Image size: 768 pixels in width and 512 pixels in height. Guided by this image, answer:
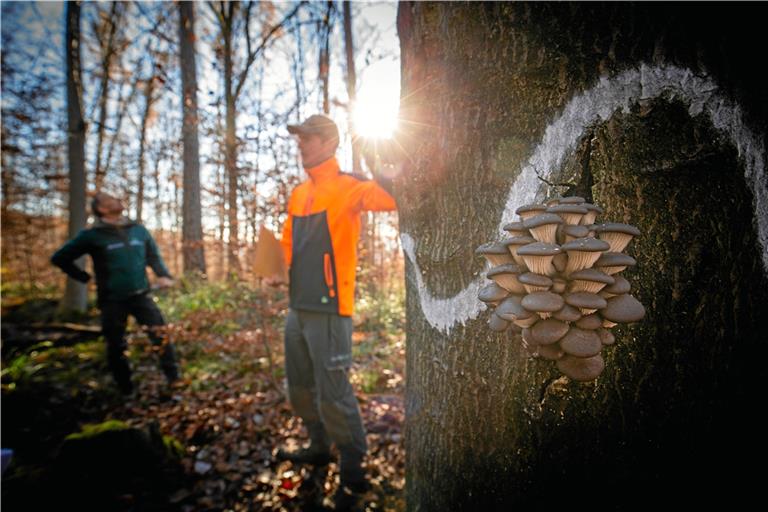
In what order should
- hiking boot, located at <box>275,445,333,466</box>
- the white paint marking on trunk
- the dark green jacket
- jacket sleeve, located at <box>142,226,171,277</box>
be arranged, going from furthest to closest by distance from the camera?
jacket sleeve, located at <box>142,226,171,277</box>
the dark green jacket
hiking boot, located at <box>275,445,333,466</box>
the white paint marking on trunk

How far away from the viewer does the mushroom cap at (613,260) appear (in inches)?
30.2

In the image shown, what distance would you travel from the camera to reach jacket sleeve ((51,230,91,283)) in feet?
14.9

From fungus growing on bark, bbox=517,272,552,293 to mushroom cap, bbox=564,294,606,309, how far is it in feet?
0.17

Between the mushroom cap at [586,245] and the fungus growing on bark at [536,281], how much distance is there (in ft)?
0.27

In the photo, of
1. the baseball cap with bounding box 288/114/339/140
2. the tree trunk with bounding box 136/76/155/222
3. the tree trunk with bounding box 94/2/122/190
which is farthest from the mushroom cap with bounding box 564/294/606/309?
the tree trunk with bounding box 136/76/155/222

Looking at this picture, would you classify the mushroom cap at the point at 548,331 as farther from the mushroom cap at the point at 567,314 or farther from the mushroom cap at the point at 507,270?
the mushroom cap at the point at 507,270

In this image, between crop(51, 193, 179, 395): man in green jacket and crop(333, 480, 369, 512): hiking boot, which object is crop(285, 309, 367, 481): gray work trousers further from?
crop(51, 193, 179, 395): man in green jacket

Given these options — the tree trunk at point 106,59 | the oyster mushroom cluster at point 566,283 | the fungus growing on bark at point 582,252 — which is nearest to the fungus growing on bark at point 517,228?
the oyster mushroom cluster at point 566,283

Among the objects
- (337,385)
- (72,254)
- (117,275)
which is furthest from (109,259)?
(337,385)

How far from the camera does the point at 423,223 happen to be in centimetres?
139

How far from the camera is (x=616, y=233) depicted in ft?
2.73

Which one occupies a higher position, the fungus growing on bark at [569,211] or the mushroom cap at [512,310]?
the fungus growing on bark at [569,211]

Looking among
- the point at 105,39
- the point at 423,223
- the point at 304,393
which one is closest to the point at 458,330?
the point at 423,223

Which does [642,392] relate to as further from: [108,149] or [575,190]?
[108,149]
